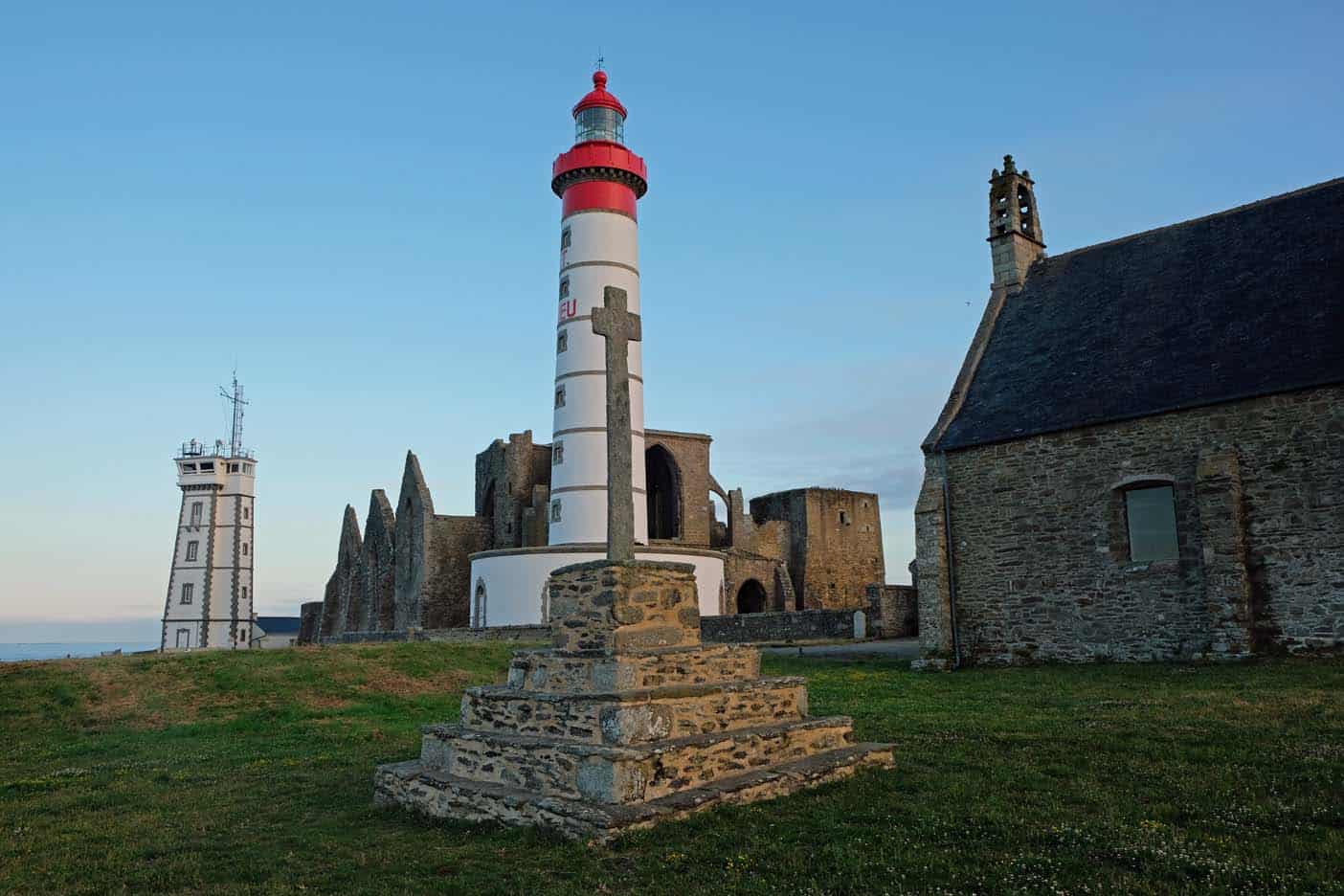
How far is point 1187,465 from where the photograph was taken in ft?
57.3

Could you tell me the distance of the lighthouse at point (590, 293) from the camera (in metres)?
31.2

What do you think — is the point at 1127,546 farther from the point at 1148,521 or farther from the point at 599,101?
the point at 599,101

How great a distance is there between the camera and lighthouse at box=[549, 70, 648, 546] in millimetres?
31250

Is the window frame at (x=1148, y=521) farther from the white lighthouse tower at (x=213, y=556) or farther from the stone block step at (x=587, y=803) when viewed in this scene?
the white lighthouse tower at (x=213, y=556)

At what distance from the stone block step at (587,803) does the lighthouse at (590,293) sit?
21500 millimetres

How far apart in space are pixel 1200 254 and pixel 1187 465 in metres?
5.42

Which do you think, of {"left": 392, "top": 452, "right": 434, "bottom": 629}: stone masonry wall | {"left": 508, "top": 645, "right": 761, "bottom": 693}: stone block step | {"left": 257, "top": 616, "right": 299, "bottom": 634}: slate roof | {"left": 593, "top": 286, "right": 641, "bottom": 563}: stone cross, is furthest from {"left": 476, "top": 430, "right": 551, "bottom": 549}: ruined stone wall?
{"left": 257, "top": 616, "right": 299, "bottom": 634}: slate roof

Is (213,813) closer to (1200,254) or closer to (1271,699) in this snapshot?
(1271,699)

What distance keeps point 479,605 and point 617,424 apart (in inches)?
944

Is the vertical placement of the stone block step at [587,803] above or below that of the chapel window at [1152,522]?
below

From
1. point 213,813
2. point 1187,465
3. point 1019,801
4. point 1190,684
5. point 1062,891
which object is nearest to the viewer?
point 1062,891

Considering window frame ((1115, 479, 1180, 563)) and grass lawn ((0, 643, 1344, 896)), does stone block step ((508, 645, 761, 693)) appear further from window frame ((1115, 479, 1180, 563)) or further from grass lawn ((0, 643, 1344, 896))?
window frame ((1115, 479, 1180, 563))

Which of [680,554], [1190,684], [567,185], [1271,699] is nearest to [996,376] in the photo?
[1190,684]

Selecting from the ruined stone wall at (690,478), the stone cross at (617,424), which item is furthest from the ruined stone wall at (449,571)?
the stone cross at (617,424)
